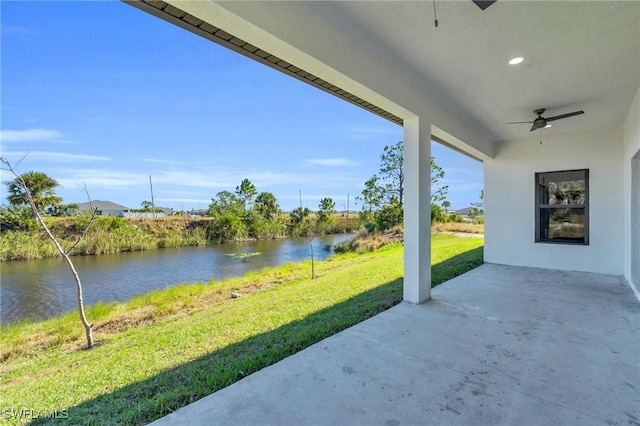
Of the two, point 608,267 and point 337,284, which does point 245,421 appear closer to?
point 337,284

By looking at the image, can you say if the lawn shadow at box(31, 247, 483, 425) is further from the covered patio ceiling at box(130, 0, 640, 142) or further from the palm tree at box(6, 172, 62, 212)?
the palm tree at box(6, 172, 62, 212)

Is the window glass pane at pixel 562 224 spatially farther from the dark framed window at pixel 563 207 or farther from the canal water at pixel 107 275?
the canal water at pixel 107 275

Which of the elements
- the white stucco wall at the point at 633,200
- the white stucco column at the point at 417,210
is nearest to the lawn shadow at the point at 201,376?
the white stucco column at the point at 417,210

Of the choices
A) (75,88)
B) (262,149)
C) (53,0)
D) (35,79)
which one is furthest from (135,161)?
(53,0)

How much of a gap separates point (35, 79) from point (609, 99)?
11.2m

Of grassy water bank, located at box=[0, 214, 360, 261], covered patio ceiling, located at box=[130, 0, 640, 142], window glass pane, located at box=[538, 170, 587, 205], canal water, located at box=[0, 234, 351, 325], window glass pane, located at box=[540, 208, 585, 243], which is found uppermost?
covered patio ceiling, located at box=[130, 0, 640, 142]

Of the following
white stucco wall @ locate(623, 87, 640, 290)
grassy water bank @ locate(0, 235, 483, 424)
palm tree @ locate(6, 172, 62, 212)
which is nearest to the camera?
grassy water bank @ locate(0, 235, 483, 424)

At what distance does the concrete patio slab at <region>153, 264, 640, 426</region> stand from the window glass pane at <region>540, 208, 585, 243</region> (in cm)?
261

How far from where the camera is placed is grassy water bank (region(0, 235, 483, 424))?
1.86 m

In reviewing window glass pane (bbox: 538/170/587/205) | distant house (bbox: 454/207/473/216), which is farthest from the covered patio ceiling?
distant house (bbox: 454/207/473/216)

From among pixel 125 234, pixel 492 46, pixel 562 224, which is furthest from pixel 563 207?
pixel 125 234

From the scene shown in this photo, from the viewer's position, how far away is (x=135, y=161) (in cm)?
2442

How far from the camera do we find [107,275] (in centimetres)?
1176

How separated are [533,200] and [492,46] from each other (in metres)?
4.50
